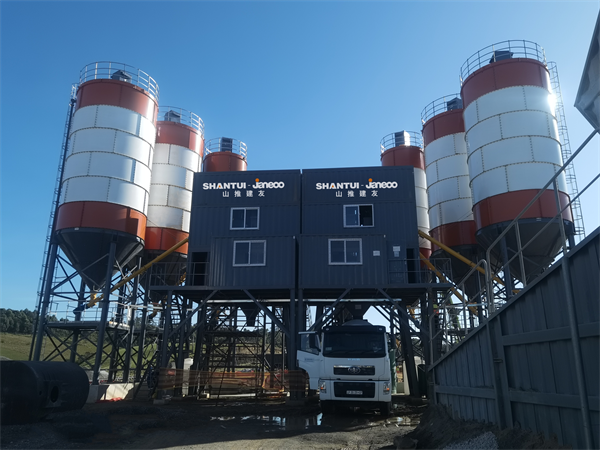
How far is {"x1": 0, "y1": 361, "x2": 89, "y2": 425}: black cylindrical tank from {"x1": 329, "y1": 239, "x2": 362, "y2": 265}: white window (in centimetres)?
1329

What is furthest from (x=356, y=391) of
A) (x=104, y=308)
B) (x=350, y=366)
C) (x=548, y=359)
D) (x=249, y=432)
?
(x=104, y=308)

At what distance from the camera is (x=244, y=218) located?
2616cm

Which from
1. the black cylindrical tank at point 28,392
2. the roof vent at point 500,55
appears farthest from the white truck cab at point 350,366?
the roof vent at point 500,55

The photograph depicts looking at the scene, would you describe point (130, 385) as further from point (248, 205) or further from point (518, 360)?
point (518, 360)

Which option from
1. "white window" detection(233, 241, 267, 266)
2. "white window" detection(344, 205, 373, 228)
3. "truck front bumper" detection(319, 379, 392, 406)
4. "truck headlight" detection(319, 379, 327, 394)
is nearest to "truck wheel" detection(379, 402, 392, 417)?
"truck front bumper" detection(319, 379, 392, 406)

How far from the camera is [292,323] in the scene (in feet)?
75.7

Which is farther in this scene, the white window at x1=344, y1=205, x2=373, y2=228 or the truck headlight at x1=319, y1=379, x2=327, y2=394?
the white window at x1=344, y1=205, x2=373, y2=228

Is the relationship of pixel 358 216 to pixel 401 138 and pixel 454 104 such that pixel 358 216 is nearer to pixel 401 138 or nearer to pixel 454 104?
pixel 454 104

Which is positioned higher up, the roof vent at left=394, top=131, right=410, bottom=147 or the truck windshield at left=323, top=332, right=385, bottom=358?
the roof vent at left=394, top=131, right=410, bottom=147

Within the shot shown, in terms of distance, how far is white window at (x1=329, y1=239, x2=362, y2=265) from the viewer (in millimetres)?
24109

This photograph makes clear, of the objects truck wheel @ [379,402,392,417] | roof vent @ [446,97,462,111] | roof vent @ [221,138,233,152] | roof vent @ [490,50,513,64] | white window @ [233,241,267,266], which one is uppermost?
roof vent @ [446,97,462,111]

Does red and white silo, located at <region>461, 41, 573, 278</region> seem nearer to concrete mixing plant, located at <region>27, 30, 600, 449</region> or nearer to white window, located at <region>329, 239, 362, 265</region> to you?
concrete mixing plant, located at <region>27, 30, 600, 449</region>

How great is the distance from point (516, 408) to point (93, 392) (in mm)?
20909

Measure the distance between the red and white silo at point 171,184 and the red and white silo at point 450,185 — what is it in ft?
54.5
